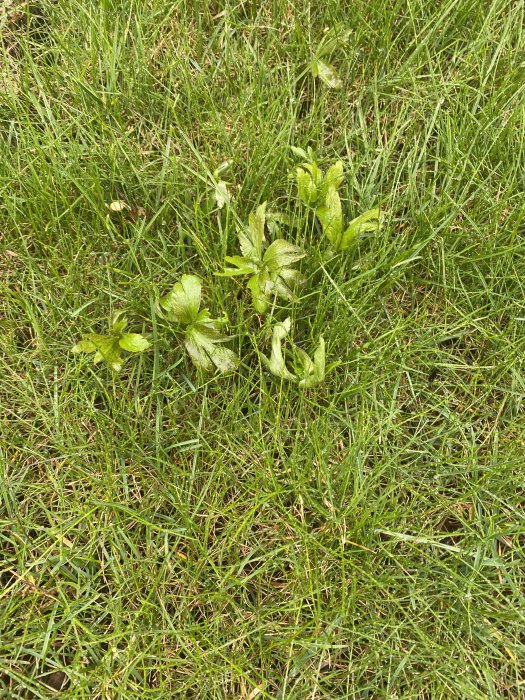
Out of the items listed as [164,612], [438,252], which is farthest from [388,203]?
[164,612]

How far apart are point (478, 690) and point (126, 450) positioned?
107 cm

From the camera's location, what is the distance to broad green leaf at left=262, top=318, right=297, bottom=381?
1.75m

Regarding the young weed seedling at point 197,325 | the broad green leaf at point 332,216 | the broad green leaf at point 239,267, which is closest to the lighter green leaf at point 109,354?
the young weed seedling at point 197,325

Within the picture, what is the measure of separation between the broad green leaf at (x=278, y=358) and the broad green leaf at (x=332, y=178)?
0.38 m

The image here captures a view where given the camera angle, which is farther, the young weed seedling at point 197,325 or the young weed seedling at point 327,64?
the young weed seedling at point 327,64

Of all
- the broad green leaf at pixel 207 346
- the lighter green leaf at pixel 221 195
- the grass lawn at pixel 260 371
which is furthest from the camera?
the lighter green leaf at pixel 221 195

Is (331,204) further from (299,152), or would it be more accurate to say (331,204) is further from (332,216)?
(299,152)

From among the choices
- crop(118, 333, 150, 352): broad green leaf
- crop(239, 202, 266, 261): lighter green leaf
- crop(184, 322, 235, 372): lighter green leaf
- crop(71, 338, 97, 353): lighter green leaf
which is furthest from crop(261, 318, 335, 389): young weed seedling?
crop(71, 338, 97, 353): lighter green leaf

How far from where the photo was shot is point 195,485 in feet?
5.80

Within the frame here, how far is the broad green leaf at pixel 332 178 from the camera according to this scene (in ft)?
6.06

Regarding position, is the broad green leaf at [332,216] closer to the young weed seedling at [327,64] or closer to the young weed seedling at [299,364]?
the young weed seedling at [299,364]

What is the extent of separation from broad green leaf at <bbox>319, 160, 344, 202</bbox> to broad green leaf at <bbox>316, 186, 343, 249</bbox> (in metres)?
0.02

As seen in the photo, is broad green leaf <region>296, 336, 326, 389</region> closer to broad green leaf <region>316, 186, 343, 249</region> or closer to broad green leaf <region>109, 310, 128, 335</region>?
broad green leaf <region>316, 186, 343, 249</region>

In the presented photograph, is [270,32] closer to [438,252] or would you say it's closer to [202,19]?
[202,19]
